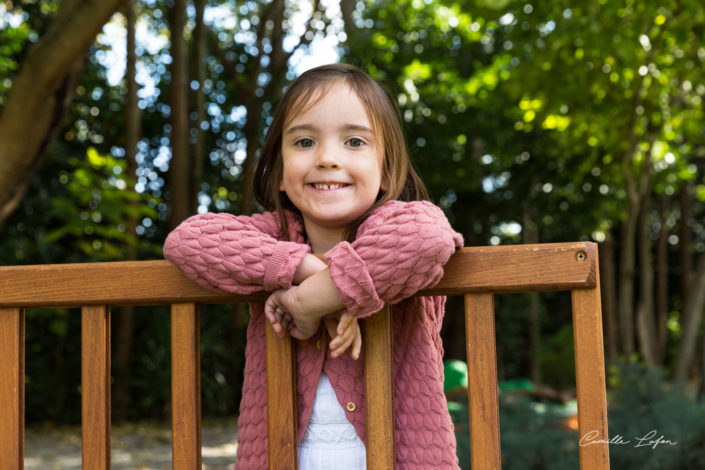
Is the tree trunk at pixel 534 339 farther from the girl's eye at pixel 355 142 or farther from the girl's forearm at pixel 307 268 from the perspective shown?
the girl's forearm at pixel 307 268

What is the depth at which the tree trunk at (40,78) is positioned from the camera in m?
2.75

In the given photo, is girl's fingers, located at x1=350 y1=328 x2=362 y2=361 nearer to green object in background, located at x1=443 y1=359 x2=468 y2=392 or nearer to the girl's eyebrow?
the girl's eyebrow

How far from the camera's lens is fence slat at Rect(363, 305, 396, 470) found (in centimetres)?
132

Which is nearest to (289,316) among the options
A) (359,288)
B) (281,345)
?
(281,345)

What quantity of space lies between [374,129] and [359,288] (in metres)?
0.45

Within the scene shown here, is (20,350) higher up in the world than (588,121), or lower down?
lower down

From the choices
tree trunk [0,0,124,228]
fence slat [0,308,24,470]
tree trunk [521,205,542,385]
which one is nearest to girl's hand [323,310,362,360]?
fence slat [0,308,24,470]

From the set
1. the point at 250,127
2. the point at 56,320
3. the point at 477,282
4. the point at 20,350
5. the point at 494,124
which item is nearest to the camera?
the point at 477,282

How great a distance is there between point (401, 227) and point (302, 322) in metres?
0.25

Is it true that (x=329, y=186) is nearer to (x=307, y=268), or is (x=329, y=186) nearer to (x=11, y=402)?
(x=307, y=268)

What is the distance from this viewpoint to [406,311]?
60.6 inches

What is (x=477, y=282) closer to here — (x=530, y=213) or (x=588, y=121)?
(x=588, y=121)

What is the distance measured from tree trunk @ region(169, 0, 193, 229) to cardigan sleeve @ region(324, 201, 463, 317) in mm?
7283

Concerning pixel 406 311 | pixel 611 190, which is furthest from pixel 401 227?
pixel 611 190
